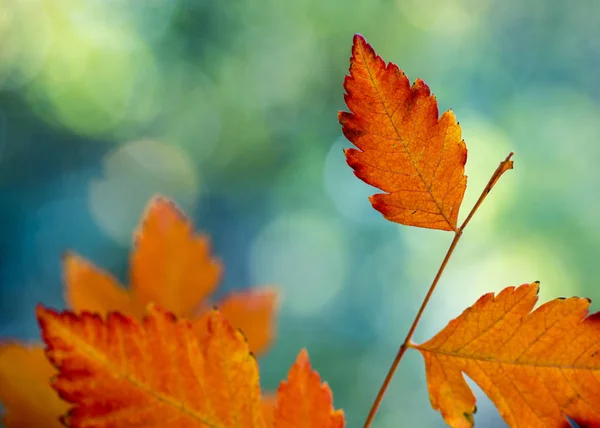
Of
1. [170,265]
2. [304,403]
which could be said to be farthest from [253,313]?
[304,403]

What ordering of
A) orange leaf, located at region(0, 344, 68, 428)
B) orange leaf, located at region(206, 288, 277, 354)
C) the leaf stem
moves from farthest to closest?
orange leaf, located at region(206, 288, 277, 354) → orange leaf, located at region(0, 344, 68, 428) → the leaf stem

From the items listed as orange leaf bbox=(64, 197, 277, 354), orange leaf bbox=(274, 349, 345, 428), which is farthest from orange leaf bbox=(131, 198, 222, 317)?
orange leaf bbox=(274, 349, 345, 428)

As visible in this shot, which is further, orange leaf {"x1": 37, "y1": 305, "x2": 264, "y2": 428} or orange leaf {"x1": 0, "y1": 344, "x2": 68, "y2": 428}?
orange leaf {"x1": 0, "y1": 344, "x2": 68, "y2": 428}

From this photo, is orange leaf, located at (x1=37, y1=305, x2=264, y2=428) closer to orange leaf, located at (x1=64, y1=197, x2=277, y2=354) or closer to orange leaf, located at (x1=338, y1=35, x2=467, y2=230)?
orange leaf, located at (x1=338, y1=35, x2=467, y2=230)

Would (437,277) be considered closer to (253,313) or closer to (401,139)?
(401,139)

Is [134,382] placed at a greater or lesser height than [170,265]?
lesser

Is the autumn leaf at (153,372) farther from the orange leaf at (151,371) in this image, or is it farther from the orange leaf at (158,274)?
the orange leaf at (158,274)

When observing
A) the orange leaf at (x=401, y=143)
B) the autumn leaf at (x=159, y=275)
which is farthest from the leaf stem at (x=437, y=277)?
the autumn leaf at (x=159, y=275)

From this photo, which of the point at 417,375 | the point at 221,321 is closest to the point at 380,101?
the point at 221,321

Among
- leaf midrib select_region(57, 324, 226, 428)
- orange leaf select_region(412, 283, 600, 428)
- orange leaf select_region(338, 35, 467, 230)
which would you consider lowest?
orange leaf select_region(412, 283, 600, 428)
